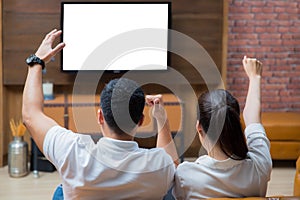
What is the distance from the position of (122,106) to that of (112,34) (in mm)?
3293

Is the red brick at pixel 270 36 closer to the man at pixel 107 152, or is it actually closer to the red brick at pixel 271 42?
the red brick at pixel 271 42

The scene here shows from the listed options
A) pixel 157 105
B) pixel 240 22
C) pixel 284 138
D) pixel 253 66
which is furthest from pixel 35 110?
pixel 240 22

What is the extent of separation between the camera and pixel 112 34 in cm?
510

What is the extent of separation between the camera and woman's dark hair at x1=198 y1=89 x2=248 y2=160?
1.88 m

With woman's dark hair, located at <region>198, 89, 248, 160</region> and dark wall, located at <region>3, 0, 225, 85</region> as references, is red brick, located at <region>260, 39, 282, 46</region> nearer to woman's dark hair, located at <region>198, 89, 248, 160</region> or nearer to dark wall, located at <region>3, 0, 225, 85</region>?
dark wall, located at <region>3, 0, 225, 85</region>

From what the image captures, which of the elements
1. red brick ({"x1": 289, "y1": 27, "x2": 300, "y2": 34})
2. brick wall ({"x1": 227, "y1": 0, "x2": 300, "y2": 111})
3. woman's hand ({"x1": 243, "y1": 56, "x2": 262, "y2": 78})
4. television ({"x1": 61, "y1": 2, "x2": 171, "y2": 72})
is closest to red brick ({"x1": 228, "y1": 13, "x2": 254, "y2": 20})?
brick wall ({"x1": 227, "y1": 0, "x2": 300, "y2": 111})

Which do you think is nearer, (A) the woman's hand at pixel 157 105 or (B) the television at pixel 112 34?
(A) the woman's hand at pixel 157 105

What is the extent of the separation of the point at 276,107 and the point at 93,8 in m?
2.40

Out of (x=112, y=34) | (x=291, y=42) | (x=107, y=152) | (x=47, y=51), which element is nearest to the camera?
(x=107, y=152)

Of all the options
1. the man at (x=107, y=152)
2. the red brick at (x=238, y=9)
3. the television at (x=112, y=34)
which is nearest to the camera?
the man at (x=107, y=152)

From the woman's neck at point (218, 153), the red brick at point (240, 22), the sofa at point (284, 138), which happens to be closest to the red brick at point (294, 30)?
the red brick at point (240, 22)

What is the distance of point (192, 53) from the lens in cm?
536

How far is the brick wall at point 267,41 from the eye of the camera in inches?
220

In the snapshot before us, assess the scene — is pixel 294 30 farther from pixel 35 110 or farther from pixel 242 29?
pixel 35 110
